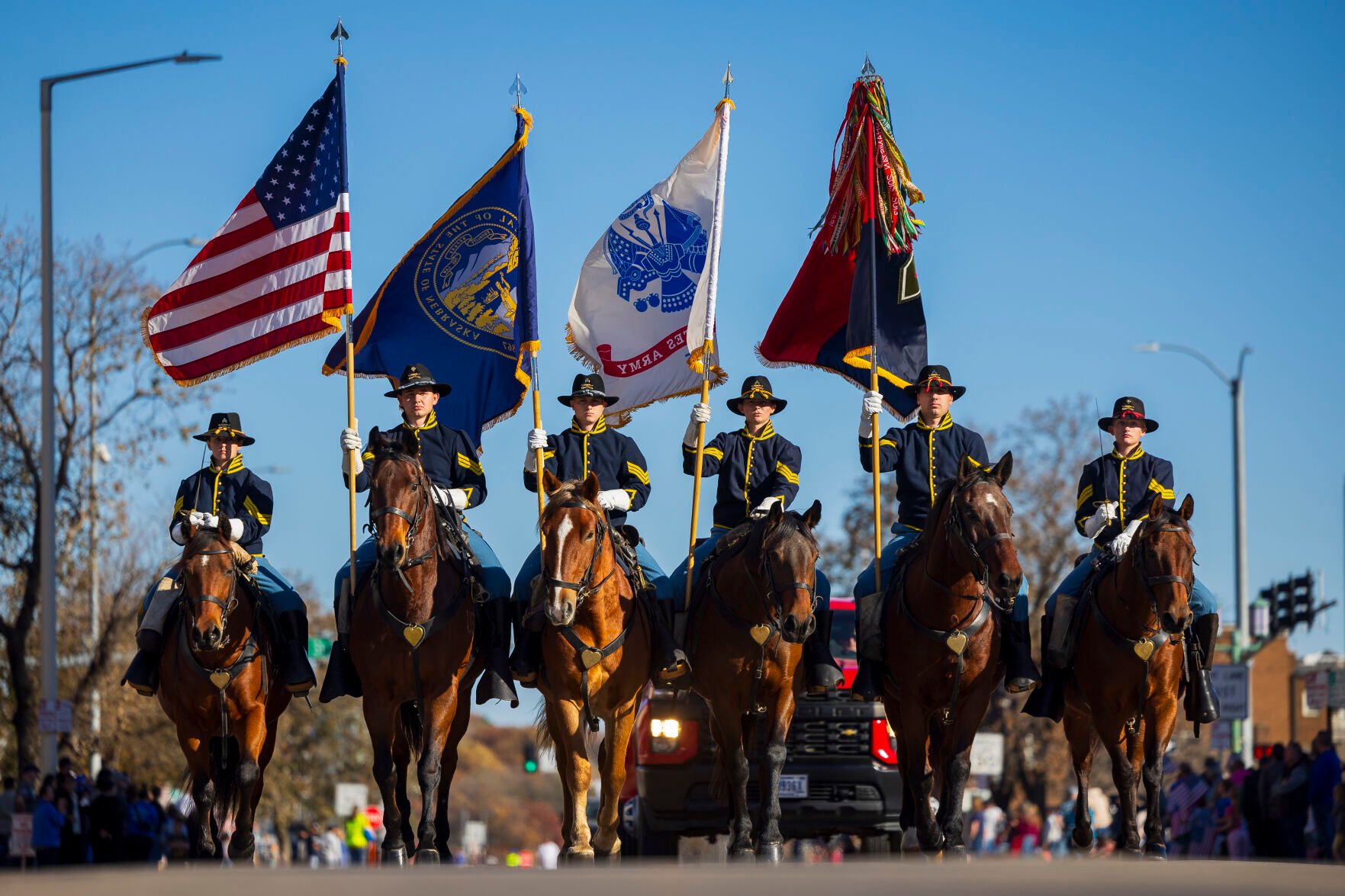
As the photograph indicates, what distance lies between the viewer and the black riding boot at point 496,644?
47.6 ft

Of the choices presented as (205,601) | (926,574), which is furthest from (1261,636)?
(205,601)

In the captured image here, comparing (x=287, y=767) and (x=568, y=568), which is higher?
(x=568, y=568)

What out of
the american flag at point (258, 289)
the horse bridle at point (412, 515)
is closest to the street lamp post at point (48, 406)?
the american flag at point (258, 289)

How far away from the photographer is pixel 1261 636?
122 ft

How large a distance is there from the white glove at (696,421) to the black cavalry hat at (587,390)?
0.68 metres

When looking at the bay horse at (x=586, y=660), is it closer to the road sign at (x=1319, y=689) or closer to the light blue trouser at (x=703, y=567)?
the light blue trouser at (x=703, y=567)

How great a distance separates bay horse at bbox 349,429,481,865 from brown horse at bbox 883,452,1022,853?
10.9 feet

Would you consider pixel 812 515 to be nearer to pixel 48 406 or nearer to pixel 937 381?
pixel 937 381

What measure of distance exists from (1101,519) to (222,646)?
7061 millimetres

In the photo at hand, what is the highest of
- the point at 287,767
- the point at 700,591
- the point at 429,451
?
the point at 429,451

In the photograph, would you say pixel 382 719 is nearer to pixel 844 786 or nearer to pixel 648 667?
pixel 648 667

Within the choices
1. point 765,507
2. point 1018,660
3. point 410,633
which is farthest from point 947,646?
point 410,633

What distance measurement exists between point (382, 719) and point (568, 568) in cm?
196

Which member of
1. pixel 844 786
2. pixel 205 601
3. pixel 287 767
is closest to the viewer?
pixel 205 601
